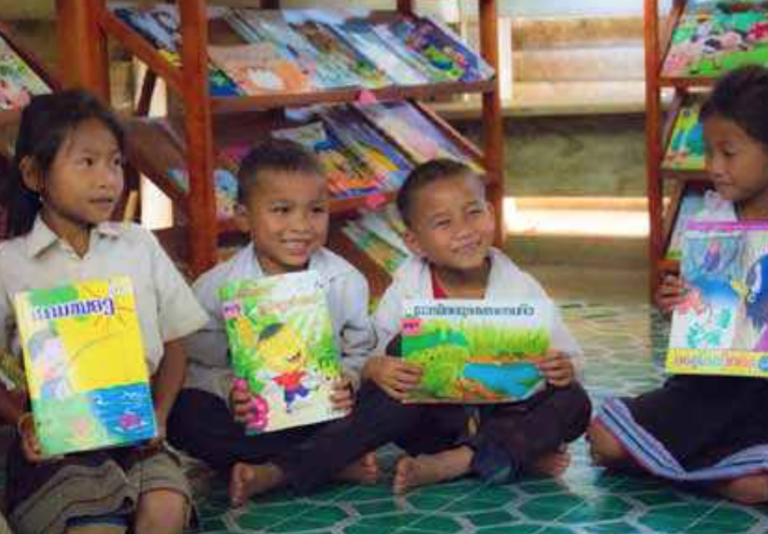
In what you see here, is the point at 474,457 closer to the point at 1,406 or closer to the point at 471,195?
the point at 471,195

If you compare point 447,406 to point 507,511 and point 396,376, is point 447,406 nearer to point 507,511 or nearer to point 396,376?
point 396,376

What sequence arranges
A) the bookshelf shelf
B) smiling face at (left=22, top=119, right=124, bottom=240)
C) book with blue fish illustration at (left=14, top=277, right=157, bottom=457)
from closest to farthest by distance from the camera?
book with blue fish illustration at (left=14, top=277, right=157, bottom=457) < smiling face at (left=22, top=119, right=124, bottom=240) < the bookshelf shelf

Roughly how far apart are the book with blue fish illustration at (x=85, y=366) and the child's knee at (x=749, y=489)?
1186 millimetres

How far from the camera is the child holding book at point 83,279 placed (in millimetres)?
2625

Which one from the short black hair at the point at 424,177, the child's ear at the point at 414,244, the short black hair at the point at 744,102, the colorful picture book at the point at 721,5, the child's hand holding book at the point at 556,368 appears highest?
the colorful picture book at the point at 721,5

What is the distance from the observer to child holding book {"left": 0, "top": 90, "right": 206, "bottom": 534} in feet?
8.61

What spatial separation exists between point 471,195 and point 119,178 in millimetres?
811

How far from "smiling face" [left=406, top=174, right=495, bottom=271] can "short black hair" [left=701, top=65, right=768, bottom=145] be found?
0.53 metres

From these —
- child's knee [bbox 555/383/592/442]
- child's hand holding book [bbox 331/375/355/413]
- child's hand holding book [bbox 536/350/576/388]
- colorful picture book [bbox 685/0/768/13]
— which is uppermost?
colorful picture book [bbox 685/0/768/13]

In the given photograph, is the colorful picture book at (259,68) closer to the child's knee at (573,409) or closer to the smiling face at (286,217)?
the smiling face at (286,217)

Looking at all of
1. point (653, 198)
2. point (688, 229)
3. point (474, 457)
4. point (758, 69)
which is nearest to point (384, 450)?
point (474, 457)

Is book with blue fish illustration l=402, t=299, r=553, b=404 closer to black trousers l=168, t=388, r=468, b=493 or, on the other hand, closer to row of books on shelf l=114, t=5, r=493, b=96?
black trousers l=168, t=388, r=468, b=493

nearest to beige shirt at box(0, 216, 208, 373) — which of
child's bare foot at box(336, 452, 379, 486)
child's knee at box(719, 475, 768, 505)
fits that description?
child's bare foot at box(336, 452, 379, 486)

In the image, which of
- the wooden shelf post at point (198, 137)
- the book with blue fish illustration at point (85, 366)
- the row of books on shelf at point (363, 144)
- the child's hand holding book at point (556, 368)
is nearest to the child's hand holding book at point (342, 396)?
the child's hand holding book at point (556, 368)
